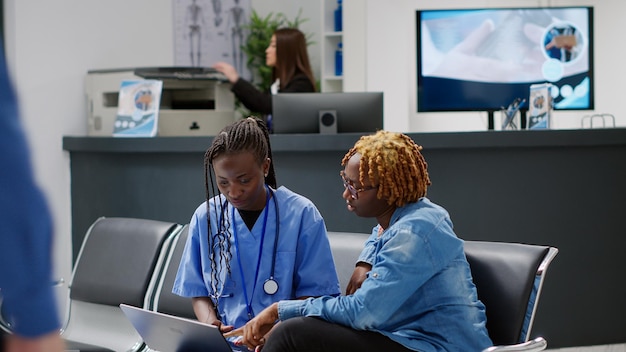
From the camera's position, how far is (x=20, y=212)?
79 centimetres

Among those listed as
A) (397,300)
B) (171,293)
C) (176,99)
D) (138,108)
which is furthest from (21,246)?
(176,99)

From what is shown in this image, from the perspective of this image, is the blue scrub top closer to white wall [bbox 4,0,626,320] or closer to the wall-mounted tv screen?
white wall [bbox 4,0,626,320]

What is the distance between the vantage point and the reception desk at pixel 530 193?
3736mm

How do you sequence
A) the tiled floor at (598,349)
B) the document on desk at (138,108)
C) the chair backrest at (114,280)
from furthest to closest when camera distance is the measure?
1. the document on desk at (138,108)
2. the tiled floor at (598,349)
3. the chair backrest at (114,280)

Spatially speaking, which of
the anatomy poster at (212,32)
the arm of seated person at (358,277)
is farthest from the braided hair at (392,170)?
the anatomy poster at (212,32)

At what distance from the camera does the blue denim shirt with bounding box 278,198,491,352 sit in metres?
1.88

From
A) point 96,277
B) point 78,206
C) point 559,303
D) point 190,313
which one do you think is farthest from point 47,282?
point 78,206

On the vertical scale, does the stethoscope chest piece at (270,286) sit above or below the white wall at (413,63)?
below

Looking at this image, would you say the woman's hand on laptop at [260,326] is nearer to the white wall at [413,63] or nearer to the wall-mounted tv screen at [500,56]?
the wall-mounted tv screen at [500,56]

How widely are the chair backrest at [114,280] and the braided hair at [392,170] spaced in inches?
31.9

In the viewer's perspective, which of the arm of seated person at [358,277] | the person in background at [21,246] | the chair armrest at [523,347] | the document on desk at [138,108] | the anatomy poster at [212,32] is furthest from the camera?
the anatomy poster at [212,32]

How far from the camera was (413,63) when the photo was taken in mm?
5980

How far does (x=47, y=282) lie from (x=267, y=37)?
5842mm

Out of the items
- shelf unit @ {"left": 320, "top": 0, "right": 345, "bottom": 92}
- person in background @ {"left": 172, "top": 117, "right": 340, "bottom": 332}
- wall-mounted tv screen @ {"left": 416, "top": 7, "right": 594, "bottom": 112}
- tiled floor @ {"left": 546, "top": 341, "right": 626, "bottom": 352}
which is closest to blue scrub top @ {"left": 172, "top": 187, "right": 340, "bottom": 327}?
person in background @ {"left": 172, "top": 117, "right": 340, "bottom": 332}
